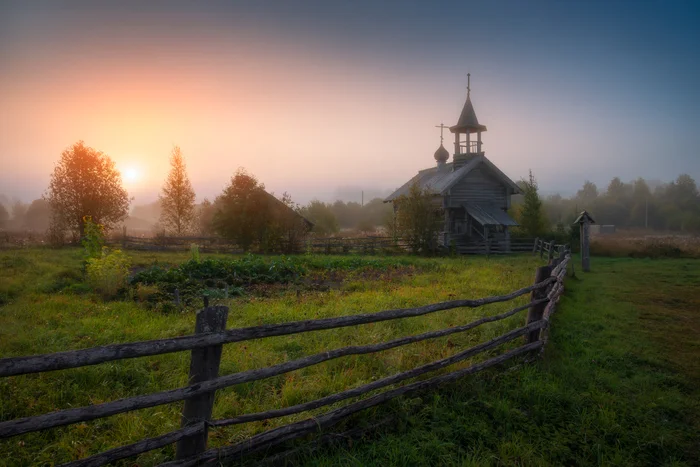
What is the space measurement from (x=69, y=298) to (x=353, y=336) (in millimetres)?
8084

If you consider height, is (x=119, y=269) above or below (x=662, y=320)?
above

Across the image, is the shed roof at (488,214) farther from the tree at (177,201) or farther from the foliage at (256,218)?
the tree at (177,201)

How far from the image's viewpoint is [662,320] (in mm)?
9406

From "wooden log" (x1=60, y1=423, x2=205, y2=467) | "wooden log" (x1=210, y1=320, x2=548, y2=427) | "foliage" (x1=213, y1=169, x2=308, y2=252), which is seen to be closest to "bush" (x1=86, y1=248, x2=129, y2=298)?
"wooden log" (x1=210, y1=320, x2=548, y2=427)

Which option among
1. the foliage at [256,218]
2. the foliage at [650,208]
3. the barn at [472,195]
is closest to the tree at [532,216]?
the barn at [472,195]

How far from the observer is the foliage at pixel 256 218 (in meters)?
27.9

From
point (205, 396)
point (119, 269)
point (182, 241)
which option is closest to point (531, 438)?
point (205, 396)

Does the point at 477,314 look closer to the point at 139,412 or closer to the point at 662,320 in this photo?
the point at 662,320

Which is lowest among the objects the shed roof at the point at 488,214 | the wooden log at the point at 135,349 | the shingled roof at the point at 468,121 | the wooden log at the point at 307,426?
the wooden log at the point at 307,426

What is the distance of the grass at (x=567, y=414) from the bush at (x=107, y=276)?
9.86m

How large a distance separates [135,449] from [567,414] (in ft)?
15.5

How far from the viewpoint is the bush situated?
11.4 m

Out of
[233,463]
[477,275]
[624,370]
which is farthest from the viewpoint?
[477,275]

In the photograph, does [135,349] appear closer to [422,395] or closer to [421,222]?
[422,395]
